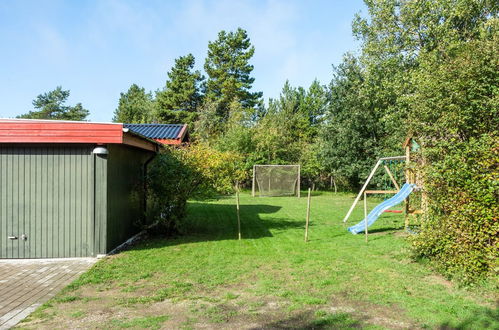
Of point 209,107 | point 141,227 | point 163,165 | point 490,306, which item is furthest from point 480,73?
point 209,107

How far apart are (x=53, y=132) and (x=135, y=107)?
40.3m

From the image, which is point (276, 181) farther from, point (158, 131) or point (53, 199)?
point (53, 199)

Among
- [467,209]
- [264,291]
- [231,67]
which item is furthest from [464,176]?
[231,67]

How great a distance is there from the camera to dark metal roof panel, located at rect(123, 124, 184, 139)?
13570 mm

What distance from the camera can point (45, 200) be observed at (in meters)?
6.62

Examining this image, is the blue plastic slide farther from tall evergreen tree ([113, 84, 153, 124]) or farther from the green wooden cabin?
tall evergreen tree ([113, 84, 153, 124])

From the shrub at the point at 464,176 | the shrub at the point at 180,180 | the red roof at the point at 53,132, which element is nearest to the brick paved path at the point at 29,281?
the red roof at the point at 53,132

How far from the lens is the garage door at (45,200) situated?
659cm

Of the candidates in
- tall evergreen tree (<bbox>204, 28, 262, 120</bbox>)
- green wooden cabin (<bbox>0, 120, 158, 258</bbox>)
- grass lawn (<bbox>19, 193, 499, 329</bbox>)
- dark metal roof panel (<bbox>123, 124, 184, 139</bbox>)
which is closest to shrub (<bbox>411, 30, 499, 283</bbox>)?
grass lawn (<bbox>19, 193, 499, 329</bbox>)

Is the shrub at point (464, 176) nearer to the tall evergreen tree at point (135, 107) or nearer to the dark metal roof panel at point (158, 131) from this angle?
the dark metal roof panel at point (158, 131)

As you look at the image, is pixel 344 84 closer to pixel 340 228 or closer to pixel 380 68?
pixel 380 68

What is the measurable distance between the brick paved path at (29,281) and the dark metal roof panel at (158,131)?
7.31 metres

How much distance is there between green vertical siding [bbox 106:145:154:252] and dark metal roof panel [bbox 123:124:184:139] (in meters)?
3.98

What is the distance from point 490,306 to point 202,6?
12.5 meters
